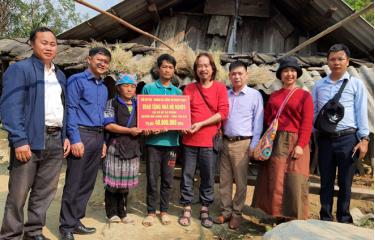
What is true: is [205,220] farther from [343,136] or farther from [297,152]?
[343,136]

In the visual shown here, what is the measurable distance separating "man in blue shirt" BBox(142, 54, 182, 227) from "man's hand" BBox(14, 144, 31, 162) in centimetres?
140

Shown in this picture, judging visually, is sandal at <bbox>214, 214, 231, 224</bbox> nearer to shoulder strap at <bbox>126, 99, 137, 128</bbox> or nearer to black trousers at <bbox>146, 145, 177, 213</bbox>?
black trousers at <bbox>146, 145, 177, 213</bbox>

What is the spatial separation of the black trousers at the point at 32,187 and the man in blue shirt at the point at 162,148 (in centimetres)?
111

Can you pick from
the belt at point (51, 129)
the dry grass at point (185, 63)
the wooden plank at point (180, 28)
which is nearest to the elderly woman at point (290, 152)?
the dry grass at point (185, 63)

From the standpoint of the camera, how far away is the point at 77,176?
3666mm

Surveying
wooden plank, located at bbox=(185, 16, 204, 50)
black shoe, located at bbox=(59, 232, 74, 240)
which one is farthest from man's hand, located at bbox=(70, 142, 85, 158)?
wooden plank, located at bbox=(185, 16, 204, 50)

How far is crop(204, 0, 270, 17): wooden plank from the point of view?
271 inches

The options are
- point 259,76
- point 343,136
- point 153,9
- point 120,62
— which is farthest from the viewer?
point 153,9

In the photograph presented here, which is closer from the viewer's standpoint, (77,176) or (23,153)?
(23,153)

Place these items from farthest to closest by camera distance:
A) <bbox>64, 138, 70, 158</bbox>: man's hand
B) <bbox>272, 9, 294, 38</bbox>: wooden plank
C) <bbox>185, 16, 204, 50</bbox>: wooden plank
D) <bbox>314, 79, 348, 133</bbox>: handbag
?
<bbox>185, 16, 204, 50</bbox>: wooden plank → <bbox>272, 9, 294, 38</bbox>: wooden plank → <bbox>314, 79, 348, 133</bbox>: handbag → <bbox>64, 138, 70, 158</bbox>: man's hand

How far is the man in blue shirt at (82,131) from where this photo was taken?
357cm

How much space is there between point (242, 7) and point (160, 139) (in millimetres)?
4145

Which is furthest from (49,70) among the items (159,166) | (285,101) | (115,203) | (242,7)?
(242,7)

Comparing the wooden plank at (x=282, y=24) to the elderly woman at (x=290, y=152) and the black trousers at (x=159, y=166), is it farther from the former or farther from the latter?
the black trousers at (x=159, y=166)
